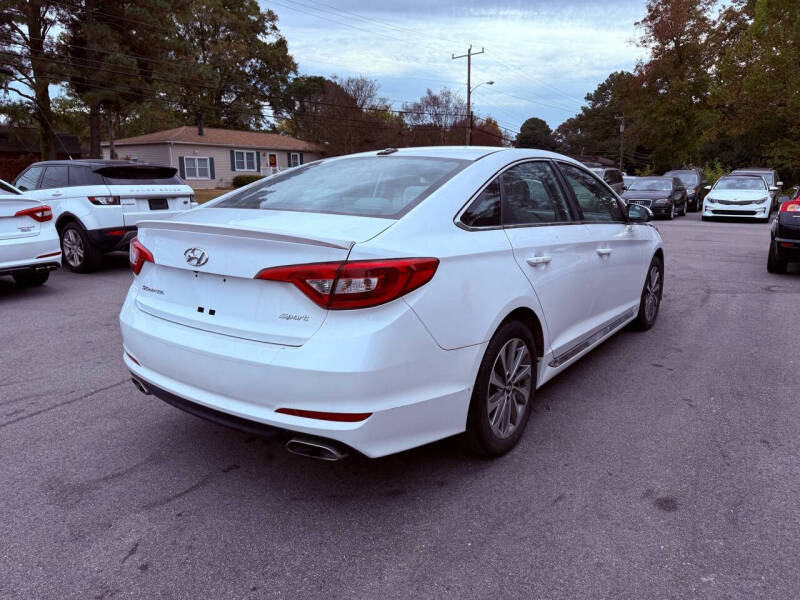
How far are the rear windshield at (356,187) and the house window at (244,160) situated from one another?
41498 millimetres

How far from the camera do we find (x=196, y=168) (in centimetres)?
4047

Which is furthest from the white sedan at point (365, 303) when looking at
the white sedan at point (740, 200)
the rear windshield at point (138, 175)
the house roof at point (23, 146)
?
the house roof at point (23, 146)

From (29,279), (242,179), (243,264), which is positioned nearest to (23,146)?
(242,179)

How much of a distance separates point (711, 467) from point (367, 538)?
1.87 m

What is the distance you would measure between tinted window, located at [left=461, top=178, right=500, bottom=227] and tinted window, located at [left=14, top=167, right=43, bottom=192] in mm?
8977

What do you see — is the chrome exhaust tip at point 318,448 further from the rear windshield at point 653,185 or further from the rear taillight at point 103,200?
the rear windshield at point 653,185

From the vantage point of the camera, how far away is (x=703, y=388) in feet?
14.1

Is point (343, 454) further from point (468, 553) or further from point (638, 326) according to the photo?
point (638, 326)

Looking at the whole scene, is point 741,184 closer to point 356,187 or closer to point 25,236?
point 356,187

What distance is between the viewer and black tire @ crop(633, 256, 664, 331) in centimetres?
555

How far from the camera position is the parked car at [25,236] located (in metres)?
6.80

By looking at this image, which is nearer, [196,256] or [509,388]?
[196,256]

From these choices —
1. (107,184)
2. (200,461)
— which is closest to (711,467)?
(200,461)

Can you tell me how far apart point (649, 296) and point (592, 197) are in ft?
5.50
